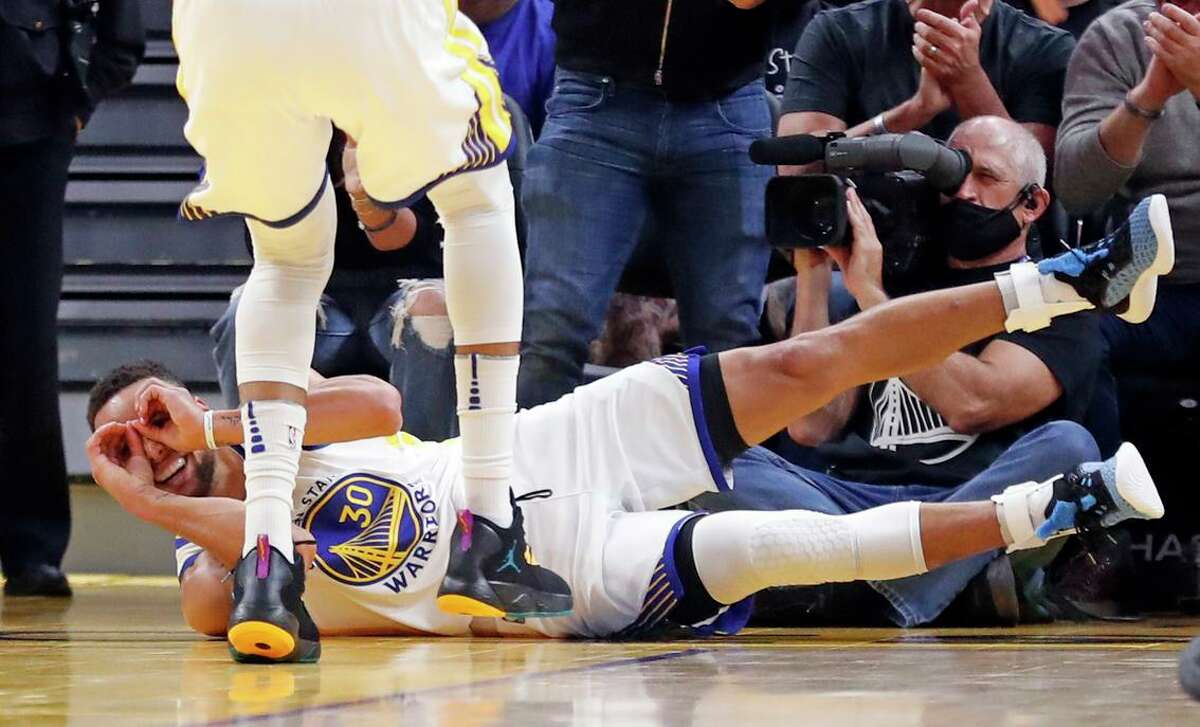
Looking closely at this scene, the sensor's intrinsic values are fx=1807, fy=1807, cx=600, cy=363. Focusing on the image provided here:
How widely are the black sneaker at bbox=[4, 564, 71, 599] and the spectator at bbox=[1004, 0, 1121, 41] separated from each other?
260 cm

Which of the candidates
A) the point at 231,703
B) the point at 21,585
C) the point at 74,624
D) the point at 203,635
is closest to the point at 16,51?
the point at 21,585

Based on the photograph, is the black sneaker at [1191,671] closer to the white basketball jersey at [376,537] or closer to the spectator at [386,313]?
the white basketball jersey at [376,537]

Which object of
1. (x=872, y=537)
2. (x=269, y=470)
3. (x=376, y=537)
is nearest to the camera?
Result: (x=269, y=470)

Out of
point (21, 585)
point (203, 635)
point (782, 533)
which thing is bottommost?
point (21, 585)

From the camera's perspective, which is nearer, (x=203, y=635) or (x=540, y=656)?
(x=540, y=656)

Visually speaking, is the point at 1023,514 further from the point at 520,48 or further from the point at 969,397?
the point at 520,48

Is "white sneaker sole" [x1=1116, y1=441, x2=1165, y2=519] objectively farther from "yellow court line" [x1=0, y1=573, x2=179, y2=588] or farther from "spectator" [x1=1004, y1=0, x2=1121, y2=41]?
"yellow court line" [x1=0, y1=573, x2=179, y2=588]

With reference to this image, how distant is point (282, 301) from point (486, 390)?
1.03 ft

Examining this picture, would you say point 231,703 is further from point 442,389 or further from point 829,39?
point 829,39

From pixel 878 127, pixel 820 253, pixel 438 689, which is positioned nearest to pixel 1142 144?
pixel 878 127

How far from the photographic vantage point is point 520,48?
4160mm

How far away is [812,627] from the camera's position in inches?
128

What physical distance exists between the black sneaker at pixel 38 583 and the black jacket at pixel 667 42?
178 cm

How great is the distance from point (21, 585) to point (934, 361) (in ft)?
8.19
